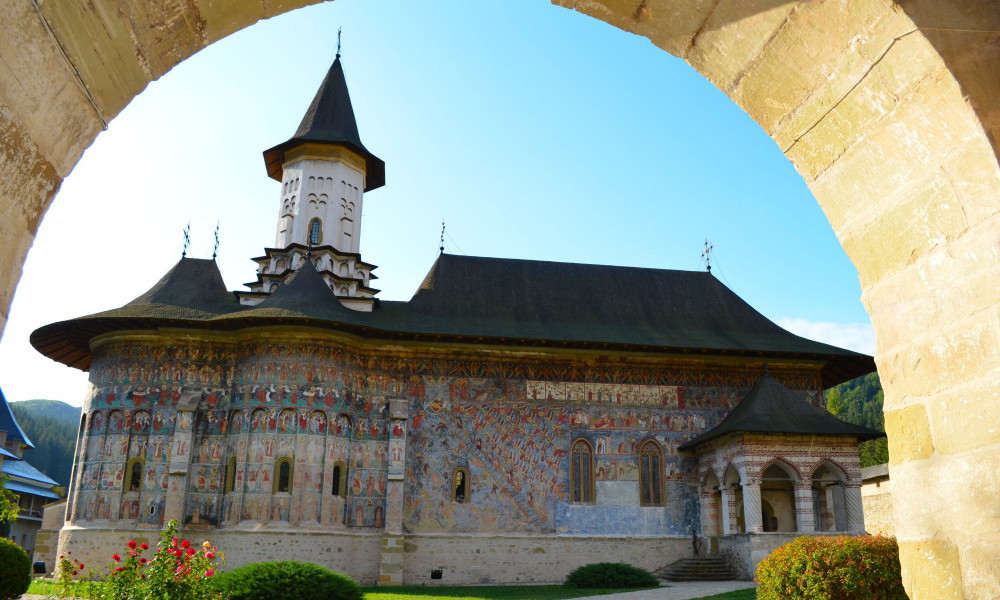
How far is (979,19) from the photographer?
225cm

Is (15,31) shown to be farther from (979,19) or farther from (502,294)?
(502,294)

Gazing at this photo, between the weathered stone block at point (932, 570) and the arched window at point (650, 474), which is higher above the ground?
the arched window at point (650, 474)

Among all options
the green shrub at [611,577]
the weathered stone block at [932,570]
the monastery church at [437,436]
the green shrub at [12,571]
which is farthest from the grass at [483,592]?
the weathered stone block at [932,570]

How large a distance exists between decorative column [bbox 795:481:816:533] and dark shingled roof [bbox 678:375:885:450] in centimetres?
124

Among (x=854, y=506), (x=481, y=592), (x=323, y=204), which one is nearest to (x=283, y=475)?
(x=481, y=592)

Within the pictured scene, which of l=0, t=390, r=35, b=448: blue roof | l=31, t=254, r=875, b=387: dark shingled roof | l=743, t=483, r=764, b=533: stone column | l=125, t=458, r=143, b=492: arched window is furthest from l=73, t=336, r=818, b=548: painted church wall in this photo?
l=0, t=390, r=35, b=448: blue roof

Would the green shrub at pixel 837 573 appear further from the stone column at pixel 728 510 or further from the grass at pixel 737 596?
the stone column at pixel 728 510

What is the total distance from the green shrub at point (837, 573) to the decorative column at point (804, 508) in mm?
6835

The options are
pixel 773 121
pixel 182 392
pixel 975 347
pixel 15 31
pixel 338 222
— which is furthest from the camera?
pixel 338 222

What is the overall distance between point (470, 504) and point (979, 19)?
1734 centimetres

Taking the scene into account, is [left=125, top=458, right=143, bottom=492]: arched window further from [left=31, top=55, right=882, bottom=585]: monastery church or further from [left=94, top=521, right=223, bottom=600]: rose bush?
[left=94, top=521, right=223, bottom=600]: rose bush

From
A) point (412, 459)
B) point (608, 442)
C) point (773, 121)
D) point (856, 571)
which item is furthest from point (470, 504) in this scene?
point (773, 121)

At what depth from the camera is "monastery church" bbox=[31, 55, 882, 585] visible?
17.5 meters

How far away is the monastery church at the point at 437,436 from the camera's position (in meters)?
17.5
